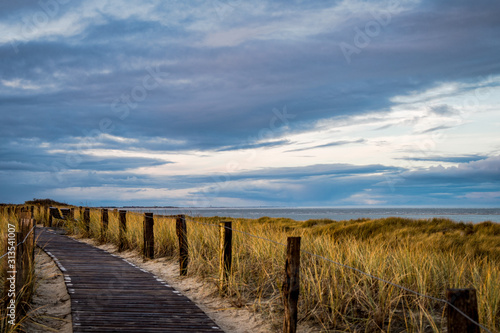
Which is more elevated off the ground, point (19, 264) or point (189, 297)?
point (19, 264)

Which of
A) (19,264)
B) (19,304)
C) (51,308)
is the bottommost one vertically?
(51,308)

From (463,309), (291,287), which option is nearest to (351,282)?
(291,287)

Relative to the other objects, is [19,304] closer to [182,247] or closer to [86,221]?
[182,247]

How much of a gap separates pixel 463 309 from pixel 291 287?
2764 millimetres

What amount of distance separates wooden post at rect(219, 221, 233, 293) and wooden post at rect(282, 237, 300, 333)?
258 centimetres

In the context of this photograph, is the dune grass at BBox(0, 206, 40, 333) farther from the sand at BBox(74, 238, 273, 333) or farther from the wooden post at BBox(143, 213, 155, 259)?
the wooden post at BBox(143, 213, 155, 259)

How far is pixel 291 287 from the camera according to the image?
568 centimetres

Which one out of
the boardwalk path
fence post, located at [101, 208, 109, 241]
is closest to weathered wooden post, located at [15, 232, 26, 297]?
the boardwalk path

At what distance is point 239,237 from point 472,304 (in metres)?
8.04

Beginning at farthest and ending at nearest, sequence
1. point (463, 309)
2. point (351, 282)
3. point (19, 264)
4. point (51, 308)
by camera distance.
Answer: point (51, 308), point (351, 282), point (19, 264), point (463, 309)

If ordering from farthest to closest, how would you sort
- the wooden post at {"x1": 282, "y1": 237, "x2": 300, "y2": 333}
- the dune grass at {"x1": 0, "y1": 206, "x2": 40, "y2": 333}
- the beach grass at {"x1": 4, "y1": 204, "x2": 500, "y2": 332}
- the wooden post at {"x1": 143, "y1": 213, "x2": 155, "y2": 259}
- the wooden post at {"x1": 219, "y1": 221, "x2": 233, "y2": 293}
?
the wooden post at {"x1": 143, "y1": 213, "x2": 155, "y2": 259} < the wooden post at {"x1": 219, "y1": 221, "x2": 233, "y2": 293} < the beach grass at {"x1": 4, "y1": 204, "x2": 500, "y2": 332} < the wooden post at {"x1": 282, "y1": 237, "x2": 300, "y2": 333} < the dune grass at {"x1": 0, "y1": 206, "x2": 40, "y2": 333}

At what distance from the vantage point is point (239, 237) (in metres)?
10.9

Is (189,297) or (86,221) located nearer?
(189,297)

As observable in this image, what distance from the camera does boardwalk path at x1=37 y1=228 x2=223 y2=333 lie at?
19.8 ft
